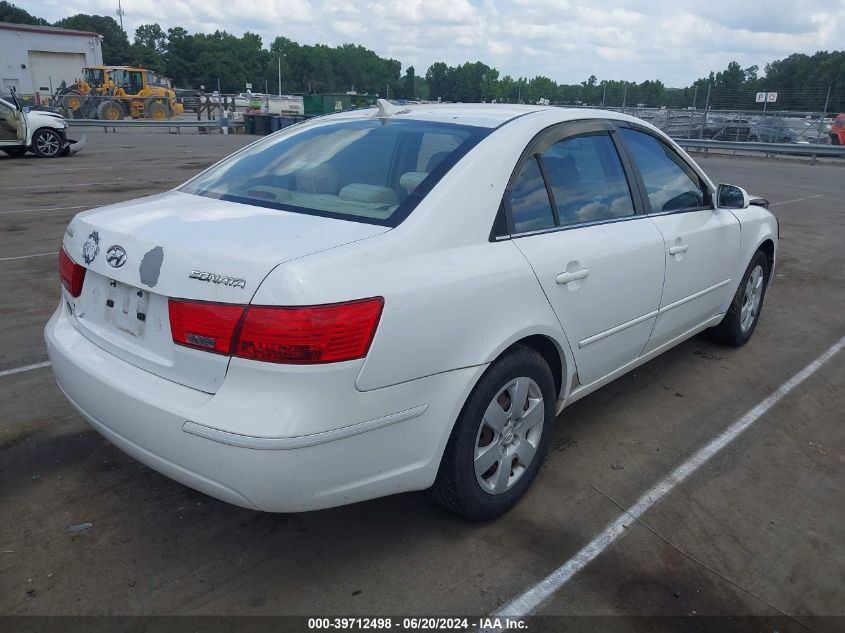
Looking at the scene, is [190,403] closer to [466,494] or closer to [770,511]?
[466,494]

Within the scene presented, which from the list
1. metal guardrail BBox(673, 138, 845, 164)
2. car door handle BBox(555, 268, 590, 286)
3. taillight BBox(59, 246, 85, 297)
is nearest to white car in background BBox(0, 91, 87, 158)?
taillight BBox(59, 246, 85, 297)

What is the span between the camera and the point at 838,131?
2588cm

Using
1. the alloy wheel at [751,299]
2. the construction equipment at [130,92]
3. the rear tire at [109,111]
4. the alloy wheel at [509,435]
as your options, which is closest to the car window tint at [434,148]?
the alloy wheel at [509,435]

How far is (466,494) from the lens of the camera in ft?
9.15

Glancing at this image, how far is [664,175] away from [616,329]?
3.85 feet

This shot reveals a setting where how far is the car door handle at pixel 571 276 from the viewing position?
302cm

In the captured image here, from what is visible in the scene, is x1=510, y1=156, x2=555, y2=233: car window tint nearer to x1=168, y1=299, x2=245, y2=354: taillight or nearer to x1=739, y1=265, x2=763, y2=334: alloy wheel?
x1=168, y1=299, x2=245, y2=354: taillight

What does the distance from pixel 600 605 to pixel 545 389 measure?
2.97 feet

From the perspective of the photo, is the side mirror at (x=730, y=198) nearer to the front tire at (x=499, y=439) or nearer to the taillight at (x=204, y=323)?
the front tire at (x=499, y=439)

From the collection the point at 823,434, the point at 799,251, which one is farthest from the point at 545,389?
the point at 799,251

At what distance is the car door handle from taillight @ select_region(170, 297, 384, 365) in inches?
39.8

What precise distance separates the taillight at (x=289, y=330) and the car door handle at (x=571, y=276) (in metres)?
1.01

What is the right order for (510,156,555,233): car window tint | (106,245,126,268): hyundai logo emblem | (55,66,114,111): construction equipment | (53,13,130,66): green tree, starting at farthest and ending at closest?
(53,13,130,66): green tree < (55,66,114,111): construction equipment < (510,156,555,233): car window tint < (106,245,126,268): hyundai logo emblem

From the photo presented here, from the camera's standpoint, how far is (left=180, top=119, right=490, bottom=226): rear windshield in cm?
280
